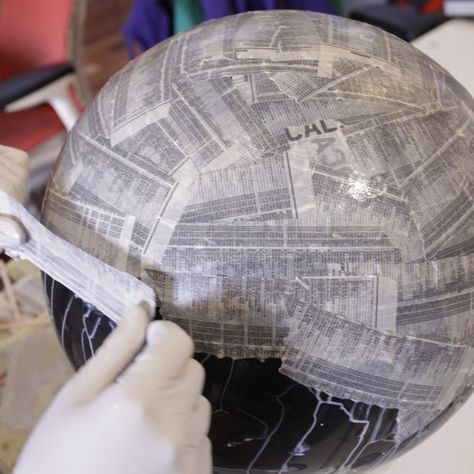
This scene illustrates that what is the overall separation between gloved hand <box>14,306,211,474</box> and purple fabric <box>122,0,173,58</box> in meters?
1.30

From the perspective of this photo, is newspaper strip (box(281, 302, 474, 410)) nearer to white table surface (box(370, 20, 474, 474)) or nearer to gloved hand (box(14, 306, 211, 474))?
gloved hand (box(14, 306, 211, 474))

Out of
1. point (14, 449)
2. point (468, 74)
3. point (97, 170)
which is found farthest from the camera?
point (468, 74)

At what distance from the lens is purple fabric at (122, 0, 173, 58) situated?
1640 mm

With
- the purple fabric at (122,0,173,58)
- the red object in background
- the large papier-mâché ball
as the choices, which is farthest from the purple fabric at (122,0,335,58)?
the large papier-mâché ball

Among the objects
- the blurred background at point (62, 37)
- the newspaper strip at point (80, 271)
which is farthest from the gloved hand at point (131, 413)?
the blurred background at point (62, 37)

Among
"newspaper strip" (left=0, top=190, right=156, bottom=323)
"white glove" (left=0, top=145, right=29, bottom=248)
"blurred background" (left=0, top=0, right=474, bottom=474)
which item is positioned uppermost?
"white glove" (left=0, top=145, right=29, bottom=248)

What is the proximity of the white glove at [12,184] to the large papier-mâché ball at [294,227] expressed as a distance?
4 centimetres

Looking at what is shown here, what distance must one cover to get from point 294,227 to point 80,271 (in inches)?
7.3

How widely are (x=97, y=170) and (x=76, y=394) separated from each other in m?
0.20

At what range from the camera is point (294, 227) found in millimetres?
516

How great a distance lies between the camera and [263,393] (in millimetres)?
552

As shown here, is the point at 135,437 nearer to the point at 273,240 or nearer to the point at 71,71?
the point at 273,240

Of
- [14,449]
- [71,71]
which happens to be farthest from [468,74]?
[14,449]

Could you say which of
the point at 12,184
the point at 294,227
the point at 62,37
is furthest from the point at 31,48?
the point at 294,227
